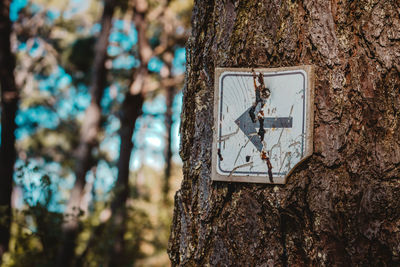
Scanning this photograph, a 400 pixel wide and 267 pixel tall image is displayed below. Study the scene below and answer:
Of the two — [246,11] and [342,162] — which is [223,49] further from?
[342,162]

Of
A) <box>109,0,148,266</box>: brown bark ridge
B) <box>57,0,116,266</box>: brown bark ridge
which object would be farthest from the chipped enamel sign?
<box>109,0,148,266</box>: brown bark ridge

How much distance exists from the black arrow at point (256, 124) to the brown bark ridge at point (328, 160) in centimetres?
8

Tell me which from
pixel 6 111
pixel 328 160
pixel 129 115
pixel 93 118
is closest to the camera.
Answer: pixel 328 160

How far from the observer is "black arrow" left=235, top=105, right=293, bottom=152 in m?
1.02

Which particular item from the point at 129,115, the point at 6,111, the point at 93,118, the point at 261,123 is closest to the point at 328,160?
the point at 261,123

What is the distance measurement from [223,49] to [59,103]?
1820 centimetres

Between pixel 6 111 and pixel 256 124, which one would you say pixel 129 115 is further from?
pixel 256 124

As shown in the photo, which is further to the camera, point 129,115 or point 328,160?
point 129,115

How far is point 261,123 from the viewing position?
3.41 feet

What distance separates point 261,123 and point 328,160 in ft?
0.62

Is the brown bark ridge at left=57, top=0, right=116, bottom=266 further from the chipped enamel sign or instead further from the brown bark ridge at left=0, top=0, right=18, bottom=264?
the chipped enamel sign

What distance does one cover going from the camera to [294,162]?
1.01 m

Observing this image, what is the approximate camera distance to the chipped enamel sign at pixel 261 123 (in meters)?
1.01

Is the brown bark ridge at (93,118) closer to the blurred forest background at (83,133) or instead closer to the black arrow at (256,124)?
the blurred forest background at (83,133)
